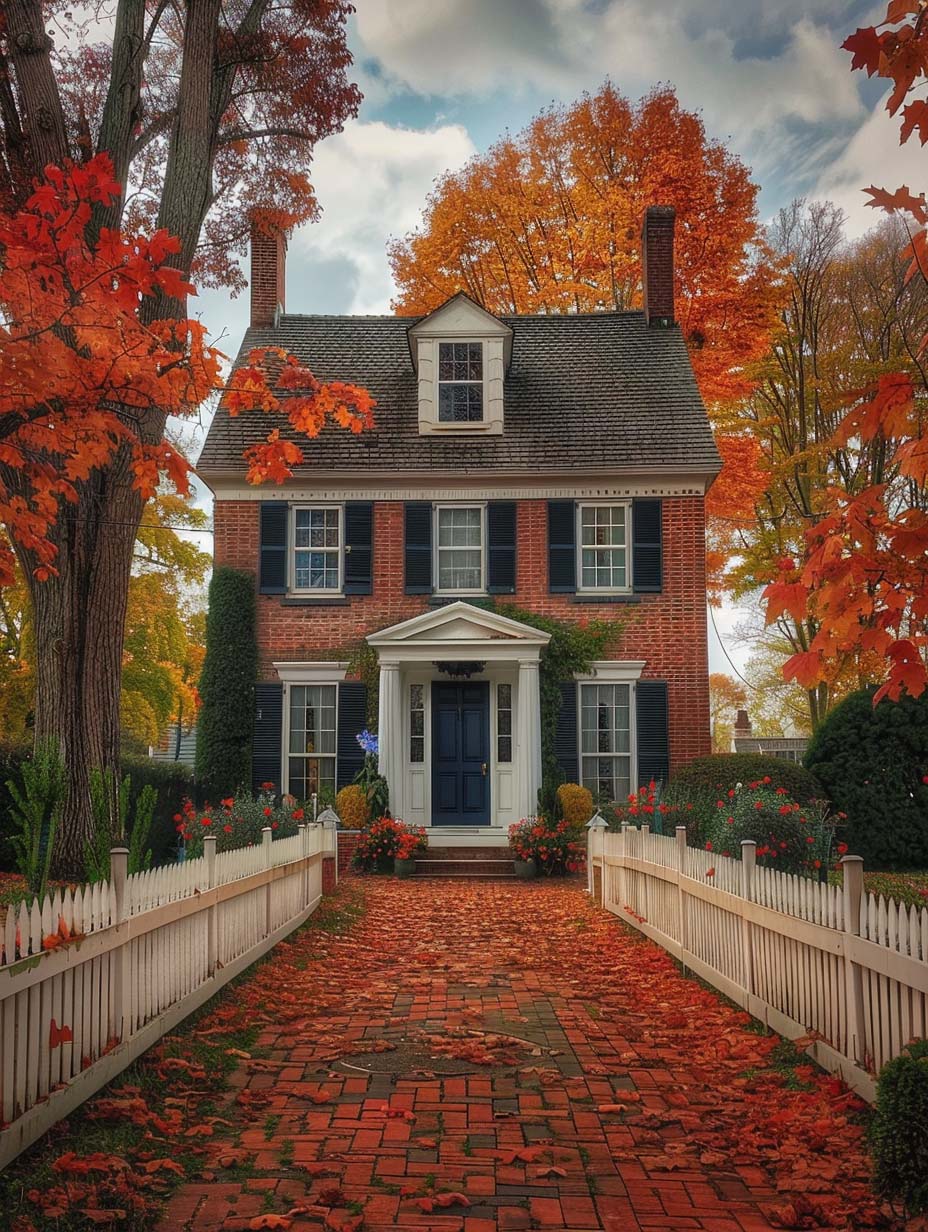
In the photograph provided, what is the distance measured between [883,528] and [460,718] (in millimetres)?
14725

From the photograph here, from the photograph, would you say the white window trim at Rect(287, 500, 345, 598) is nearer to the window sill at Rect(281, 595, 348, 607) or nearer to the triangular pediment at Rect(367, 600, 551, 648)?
the window sill at Rect(281, 595, 348, 607)

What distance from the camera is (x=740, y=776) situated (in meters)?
16.1

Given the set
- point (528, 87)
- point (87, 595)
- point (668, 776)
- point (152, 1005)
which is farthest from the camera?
point (528, 87)

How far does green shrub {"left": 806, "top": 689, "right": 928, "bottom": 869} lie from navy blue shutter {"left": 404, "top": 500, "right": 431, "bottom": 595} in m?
7.04

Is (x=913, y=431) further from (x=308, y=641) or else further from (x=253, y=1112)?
(x=308, y=641)

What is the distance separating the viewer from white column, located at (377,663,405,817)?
17.7m

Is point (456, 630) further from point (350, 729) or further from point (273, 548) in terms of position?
point (273, 548)

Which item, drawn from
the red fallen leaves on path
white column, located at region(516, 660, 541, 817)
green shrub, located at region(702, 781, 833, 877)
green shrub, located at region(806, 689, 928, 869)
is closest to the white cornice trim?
white column, located at region(516, 660, 541, 817)

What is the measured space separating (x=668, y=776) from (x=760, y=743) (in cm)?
1196

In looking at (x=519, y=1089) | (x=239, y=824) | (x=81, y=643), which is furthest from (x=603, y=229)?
(x=519, y=1089)

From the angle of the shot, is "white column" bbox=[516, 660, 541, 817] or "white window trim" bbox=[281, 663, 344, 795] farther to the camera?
"white window trim" bbox=[281, 663, 344, 795]

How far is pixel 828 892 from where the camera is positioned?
546cm

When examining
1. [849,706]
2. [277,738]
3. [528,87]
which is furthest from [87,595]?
[528,87]

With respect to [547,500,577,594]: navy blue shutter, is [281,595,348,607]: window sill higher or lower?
lower
